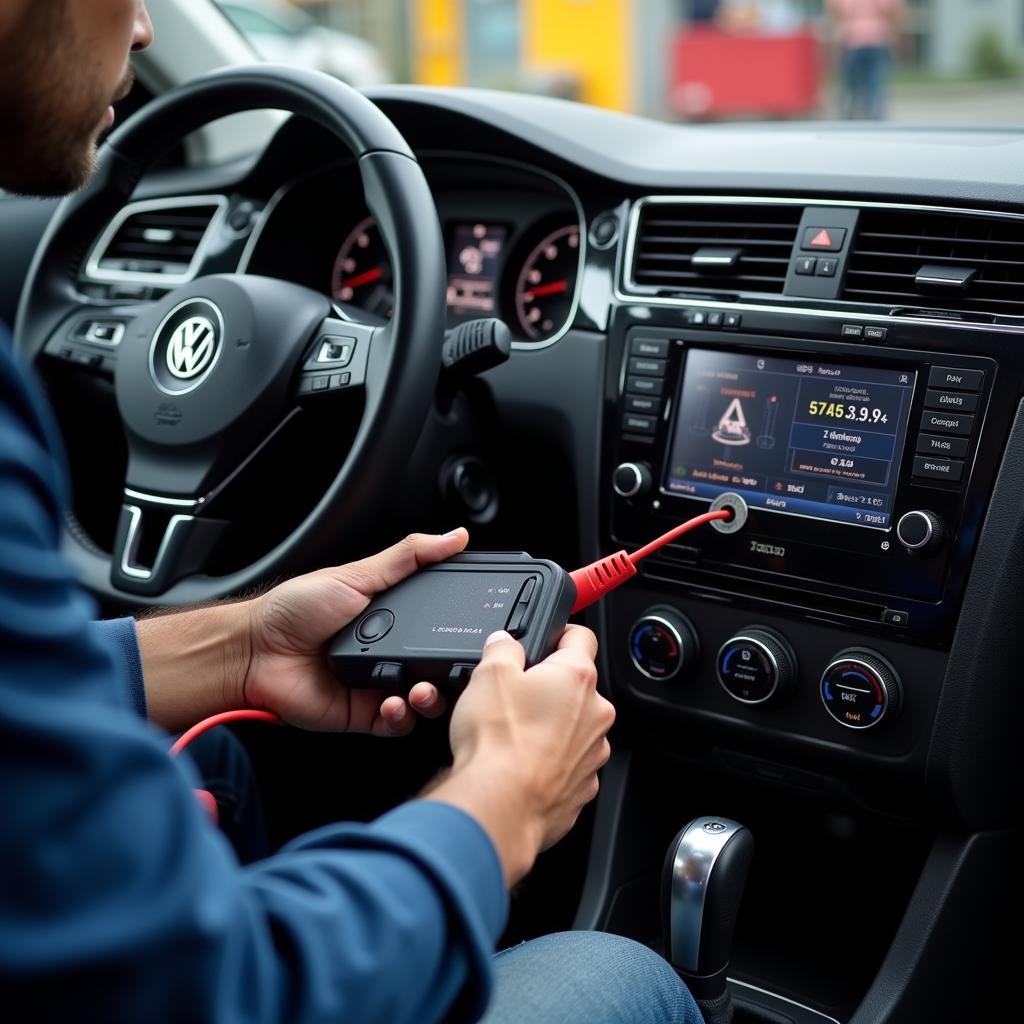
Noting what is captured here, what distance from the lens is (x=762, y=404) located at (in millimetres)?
1643

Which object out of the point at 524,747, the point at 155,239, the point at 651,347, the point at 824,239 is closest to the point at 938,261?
Result: the point at 824,239

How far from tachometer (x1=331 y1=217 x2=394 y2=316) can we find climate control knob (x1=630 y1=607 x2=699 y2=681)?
67 centimetres

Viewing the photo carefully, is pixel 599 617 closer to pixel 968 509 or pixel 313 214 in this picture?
pixel 968 509

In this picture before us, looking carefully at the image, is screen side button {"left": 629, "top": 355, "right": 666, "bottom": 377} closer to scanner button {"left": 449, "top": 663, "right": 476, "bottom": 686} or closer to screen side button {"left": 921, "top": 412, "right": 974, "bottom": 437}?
screen side button {"left": 921, "top": 412, "right": 974, "bottom": 437}

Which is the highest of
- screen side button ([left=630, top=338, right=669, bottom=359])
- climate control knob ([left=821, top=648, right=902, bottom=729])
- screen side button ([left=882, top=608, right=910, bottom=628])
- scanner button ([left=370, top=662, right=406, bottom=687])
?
screen side button ([left=630, top=338, right=669, bottom=359])

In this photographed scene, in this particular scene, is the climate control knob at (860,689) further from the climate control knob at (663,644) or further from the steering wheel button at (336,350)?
the steering wheel button at (336,350)

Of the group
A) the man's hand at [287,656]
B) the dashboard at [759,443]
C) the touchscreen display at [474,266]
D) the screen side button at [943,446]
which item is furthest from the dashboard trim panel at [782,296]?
the man's hand at [287,656]

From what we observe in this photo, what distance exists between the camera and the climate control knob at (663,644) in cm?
174

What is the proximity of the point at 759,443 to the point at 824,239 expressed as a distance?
0.83ft

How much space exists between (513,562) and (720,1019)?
0.55 metres

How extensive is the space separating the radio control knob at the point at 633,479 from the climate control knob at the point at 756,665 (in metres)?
0.22

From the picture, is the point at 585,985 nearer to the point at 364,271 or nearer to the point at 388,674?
the point at 388,674

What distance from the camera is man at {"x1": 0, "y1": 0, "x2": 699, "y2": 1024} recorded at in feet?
2.13

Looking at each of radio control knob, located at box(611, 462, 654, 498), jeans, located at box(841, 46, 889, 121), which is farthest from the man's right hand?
jeans, located at box(841, 46, 889, 121)
